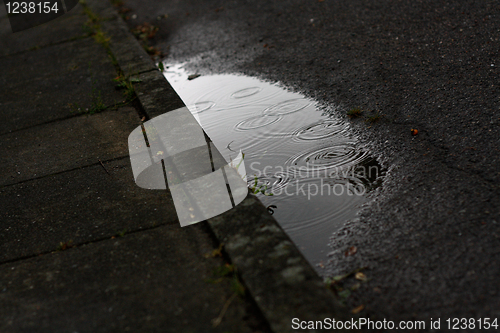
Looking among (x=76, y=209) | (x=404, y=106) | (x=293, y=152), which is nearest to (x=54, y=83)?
(x=76, y=209)

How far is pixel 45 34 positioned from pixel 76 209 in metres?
4.51

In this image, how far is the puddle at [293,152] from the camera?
234 centimetres

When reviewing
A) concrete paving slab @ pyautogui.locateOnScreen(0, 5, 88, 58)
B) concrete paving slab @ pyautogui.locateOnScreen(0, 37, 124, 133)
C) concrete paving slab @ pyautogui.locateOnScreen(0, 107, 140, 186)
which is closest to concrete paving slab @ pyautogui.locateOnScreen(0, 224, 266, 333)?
concrete paving slab @ pyautogui.locateOnScreen(0, 107, 140, 186)

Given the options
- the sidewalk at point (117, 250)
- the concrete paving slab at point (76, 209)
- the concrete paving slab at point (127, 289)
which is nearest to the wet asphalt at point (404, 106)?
the sidewalk at point (117, 250)

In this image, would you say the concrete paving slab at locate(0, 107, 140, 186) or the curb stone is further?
the concrete paving slab at locate(0, 107, 140, 186)

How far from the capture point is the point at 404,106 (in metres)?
3.05

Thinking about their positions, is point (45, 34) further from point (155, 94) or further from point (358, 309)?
point (358, 309)

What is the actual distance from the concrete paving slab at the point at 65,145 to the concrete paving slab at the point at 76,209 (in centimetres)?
13

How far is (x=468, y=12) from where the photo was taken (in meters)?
4.07

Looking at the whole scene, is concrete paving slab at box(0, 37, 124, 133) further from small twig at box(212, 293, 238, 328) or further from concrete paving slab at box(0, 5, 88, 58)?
small twig at box(212, 293, 238, 328)

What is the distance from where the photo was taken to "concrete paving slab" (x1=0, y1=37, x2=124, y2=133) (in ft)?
12.4

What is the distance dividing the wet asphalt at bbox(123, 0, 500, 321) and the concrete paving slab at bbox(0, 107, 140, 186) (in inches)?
53.1

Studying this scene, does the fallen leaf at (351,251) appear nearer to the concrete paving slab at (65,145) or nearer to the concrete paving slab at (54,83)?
the concrete paving slab at (65,145)

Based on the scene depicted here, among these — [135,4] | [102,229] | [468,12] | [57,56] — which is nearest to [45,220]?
[102,229]
